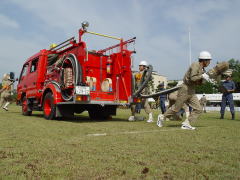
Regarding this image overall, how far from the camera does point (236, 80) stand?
195 ft

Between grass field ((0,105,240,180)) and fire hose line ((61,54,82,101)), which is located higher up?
fire hose line ((61,54,82,101))

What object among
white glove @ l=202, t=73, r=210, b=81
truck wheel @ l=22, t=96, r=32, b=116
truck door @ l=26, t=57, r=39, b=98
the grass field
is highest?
truck door @ l=26, t=57, r=39, b=98

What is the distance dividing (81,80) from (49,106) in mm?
2093

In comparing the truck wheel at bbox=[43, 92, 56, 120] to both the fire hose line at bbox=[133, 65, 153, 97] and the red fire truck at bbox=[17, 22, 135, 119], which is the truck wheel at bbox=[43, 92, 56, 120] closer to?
the red fire truck at bbox=[17, 22, 135, 119]

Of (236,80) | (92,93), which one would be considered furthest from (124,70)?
(236,80)

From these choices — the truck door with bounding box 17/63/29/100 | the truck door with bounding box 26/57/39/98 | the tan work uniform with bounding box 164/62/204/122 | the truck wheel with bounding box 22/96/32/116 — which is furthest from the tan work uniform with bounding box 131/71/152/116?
the truck door with bounding box 17/63/29/100

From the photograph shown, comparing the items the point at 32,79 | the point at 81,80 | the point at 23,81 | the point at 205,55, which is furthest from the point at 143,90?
the point at 23,81

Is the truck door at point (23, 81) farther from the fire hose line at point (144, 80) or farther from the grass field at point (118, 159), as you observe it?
the grass field at point (118, 159)

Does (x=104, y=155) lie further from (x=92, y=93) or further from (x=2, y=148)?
(x=92, y=93)

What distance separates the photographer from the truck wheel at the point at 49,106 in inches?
313

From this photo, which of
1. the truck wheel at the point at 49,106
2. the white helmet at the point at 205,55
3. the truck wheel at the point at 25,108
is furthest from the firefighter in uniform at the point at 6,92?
the white helmet at the point at 205,55

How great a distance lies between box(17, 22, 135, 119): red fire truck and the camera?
23.9 feet

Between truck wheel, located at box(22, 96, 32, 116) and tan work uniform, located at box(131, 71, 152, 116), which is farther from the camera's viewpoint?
truck wheel, located at box(22, 96, 32, 116)

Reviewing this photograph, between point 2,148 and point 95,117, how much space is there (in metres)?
6.47
